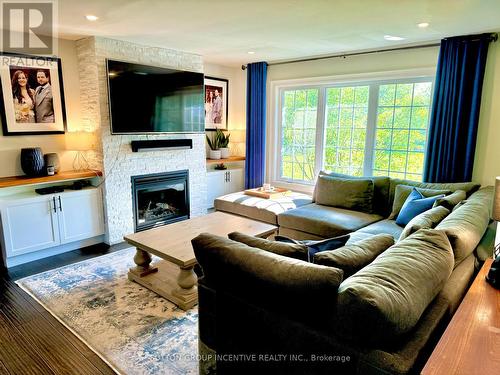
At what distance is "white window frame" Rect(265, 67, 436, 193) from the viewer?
433cm

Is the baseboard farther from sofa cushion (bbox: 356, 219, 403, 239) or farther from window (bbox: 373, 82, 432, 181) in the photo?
window (bbox: 373, 82, 432, 181)

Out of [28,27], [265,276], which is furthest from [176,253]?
[28,27]

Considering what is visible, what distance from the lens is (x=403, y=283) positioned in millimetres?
1347

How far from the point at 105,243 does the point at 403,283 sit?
389 cm

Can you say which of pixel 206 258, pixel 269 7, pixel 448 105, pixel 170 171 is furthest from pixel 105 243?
pixel 448 105

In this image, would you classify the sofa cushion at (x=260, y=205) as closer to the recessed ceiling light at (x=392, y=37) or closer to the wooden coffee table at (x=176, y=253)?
the wooden coffee table at (x=176, y=253)

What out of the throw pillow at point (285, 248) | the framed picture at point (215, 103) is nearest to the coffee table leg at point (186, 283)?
the throw pillow at point (285, 248)

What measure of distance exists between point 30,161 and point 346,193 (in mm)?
3689

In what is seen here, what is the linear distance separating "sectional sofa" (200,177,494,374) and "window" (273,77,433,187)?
2.61 metres

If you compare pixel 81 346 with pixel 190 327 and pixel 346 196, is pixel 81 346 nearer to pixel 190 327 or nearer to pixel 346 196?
pixel 190 327

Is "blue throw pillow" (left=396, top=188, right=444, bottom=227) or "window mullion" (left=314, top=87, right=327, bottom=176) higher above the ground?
"window mullion" (left=314, top=87, right=327, bottom=176)

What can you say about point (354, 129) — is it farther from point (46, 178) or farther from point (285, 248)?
point (46, 178)

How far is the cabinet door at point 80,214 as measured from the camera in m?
3.84

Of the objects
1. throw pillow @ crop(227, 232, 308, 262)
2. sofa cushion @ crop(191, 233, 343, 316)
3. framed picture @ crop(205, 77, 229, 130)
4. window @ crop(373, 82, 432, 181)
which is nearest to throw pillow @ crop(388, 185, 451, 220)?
window @ crop(373, 82, 432, 181)
